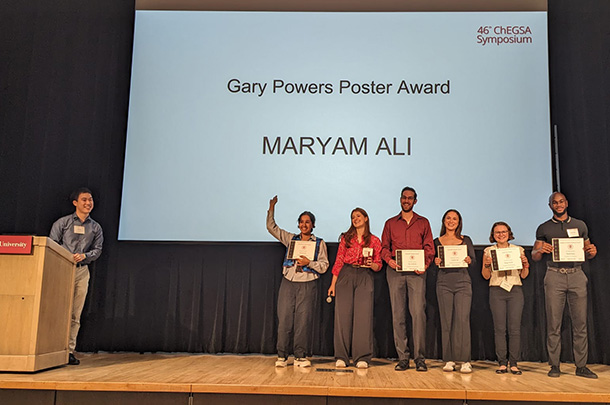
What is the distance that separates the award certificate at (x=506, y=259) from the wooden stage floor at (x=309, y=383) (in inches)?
33.8

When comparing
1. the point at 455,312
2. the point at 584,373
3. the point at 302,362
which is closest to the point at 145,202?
the point at 302,362

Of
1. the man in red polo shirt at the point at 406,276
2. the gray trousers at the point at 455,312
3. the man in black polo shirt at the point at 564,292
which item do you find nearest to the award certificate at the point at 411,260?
the man in red polo shirt at the point at 406,276

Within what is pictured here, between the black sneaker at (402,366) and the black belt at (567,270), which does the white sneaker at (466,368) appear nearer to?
the black sneaker at (402,366)

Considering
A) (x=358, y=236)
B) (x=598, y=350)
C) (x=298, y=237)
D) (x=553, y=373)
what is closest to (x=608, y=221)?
(x=598, y=350)

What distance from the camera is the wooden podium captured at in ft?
12.9

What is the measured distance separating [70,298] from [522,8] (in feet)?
17.0

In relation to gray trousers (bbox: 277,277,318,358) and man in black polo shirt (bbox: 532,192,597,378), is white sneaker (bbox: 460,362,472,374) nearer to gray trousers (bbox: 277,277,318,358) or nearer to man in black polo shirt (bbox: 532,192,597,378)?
man in black polo shirt (bbox: 532,192,597,378)

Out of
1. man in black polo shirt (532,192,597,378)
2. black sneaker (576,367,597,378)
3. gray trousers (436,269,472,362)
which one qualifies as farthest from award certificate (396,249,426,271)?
black sneaker (576,367,597,378)

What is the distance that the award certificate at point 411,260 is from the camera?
486 centimetres

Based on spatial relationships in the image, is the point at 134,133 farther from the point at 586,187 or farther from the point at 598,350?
the point at 598,350

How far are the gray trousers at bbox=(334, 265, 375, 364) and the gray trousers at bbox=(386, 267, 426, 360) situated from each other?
0.21 metres

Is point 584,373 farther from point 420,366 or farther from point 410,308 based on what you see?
point 410,308

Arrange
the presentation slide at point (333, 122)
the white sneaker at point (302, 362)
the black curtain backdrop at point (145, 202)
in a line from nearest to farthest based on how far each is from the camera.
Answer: the white sneaker at point (302, 362), the presentation slide at point (333, 122), the black curtain backdrop at point (145, 202)

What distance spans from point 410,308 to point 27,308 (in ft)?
9.93
